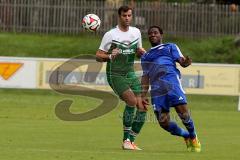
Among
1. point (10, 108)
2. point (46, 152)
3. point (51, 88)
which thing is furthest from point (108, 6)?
point (46, 152)

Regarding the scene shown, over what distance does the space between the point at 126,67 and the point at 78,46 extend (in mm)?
25433

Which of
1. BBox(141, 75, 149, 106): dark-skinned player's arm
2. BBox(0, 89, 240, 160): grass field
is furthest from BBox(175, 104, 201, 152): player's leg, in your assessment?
BBox(141, 75, 149, 106): dark-skinned player's arm

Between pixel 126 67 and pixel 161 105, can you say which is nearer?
pixel 161 105

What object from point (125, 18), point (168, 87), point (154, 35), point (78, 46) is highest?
point (125, 18)

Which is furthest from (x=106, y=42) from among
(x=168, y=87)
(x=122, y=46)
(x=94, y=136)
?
(x=94, y=136)

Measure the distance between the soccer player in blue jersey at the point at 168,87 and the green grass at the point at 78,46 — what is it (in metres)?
24.8

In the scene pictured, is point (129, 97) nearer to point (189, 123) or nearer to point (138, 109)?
point (138, 109)

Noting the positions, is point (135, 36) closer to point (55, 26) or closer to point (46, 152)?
point (46, 152)

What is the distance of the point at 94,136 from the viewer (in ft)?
60.6

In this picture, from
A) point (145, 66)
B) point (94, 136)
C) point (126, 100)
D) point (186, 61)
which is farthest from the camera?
point (94, 136)

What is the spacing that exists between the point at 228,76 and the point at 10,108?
9139 millimetres

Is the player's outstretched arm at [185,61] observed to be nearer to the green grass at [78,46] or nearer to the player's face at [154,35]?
the player's face at [154,35]

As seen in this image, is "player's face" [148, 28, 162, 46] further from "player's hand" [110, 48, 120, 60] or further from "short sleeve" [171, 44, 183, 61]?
"player's hand" [110, 48, 120, 60]

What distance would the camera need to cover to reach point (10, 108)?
1085 inches
